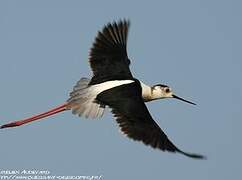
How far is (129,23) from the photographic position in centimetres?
Result: 1180

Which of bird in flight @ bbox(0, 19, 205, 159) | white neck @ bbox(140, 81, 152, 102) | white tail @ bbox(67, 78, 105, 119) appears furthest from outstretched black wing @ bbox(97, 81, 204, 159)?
white neck @ bbox(140, 81, 152, 102)

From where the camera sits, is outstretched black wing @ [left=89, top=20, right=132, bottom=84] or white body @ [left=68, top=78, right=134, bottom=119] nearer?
white body @ [left=68, top=78, right=134, bottom=119]

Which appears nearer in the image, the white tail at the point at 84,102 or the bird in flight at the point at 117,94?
the bird in flight at the point at 117,94

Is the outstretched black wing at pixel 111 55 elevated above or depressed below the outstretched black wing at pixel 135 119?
above

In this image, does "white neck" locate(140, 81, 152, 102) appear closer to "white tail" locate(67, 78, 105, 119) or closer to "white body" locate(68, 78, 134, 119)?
"white body" locate(68, 78, 134, 119)

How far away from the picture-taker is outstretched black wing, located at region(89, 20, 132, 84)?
37.0 ft

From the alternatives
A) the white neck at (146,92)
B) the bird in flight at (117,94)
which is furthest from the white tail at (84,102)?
the white neck at (146,92)

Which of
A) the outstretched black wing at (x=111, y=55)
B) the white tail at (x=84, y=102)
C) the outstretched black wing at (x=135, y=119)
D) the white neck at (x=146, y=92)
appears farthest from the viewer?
the white neck at (x=146, y=92)

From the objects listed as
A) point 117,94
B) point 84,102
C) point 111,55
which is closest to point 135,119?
point 117,94

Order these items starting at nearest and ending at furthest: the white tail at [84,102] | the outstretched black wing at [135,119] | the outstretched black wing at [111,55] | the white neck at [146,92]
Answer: the outstretched black wing at [135,119] → the white tail at [84,102] → the outstretched black wing at [111,55] → the white neck at [146,92]

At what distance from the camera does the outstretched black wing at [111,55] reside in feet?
37.0

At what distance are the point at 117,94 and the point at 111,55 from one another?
1349 mm

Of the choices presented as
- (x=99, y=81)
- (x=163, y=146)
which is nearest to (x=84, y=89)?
(x=99, y=81)

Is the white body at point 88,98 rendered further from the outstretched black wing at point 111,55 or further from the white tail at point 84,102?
the outstretched black wing at point 111,55
